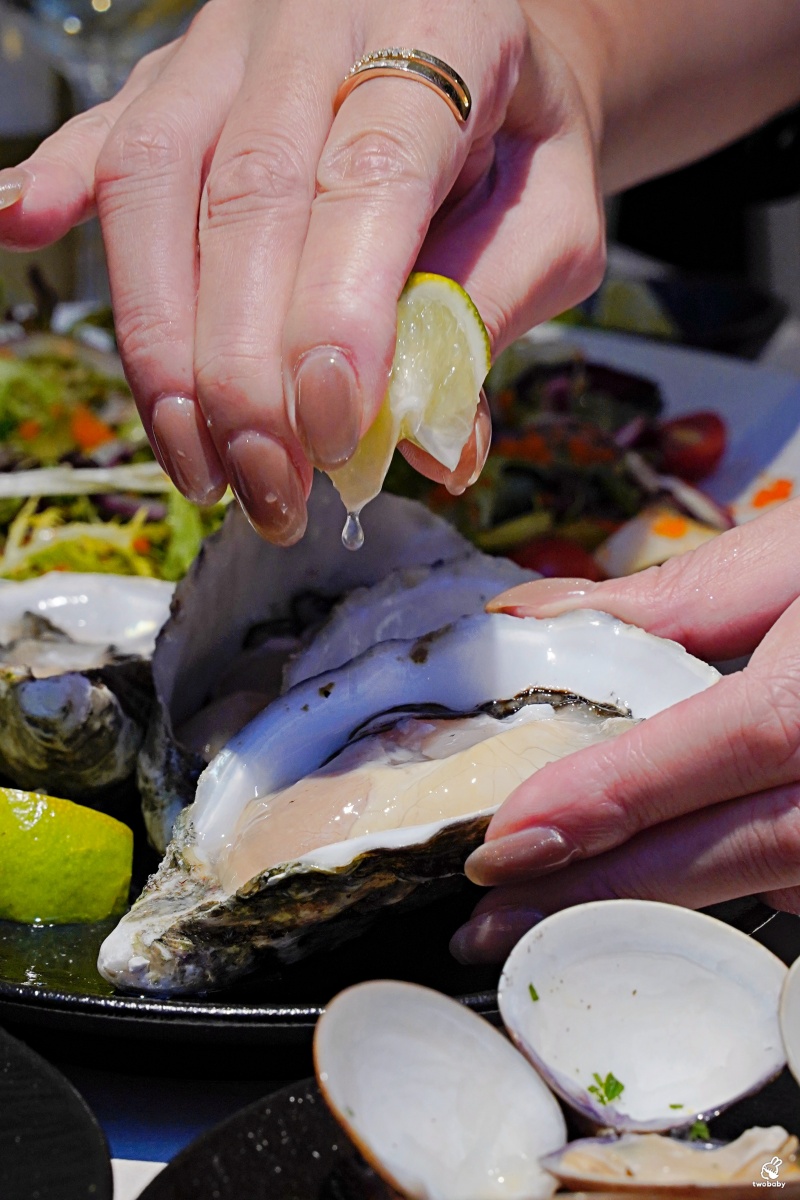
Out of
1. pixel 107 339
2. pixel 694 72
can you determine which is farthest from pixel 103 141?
pixel 107 339

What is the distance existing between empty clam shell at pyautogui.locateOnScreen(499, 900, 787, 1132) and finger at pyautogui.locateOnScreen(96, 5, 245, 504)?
0.43 meters

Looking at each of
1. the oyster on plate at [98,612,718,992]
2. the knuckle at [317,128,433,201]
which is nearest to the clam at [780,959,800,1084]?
the oyster on plate at [98,612,718,992]

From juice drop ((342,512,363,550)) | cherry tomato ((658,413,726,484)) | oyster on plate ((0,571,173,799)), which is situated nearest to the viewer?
juice drop ((342,512,363,550))

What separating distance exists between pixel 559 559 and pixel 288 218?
1.08 meters

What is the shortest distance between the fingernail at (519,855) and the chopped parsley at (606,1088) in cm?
17

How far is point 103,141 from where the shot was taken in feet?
3.78

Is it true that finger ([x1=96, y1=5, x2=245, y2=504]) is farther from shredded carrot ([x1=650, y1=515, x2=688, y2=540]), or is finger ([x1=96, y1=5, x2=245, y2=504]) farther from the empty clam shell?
shredded carrot ([x1=650, y1=515, x2=688, y2=540])

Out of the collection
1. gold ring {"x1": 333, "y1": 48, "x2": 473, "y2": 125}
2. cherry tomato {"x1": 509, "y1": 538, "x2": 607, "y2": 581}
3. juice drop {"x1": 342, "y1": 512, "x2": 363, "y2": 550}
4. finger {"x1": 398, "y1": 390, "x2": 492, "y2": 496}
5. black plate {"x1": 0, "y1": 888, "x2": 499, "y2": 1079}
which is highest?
gold ring {"x1": 333, "y1": 48, "x2": 473, "y2": 125}

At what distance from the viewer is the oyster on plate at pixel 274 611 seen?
114 cm

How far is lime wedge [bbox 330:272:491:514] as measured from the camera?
0.93 m

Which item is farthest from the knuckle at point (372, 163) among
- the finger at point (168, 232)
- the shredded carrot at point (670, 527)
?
the shredded carrot at point (670, 527)

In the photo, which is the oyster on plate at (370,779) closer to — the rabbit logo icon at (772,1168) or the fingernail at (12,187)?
the rabbit logo icon at (772,1168)

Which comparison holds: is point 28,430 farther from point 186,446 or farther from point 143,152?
point 186,446

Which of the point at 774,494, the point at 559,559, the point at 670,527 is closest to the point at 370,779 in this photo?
the point at 559,559
